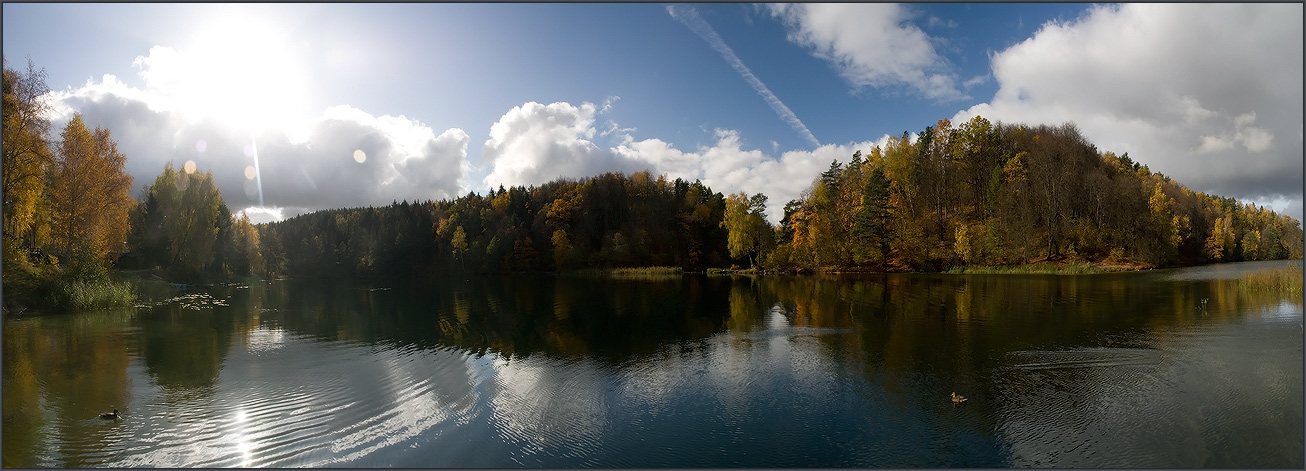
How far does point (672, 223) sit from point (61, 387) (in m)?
83.0

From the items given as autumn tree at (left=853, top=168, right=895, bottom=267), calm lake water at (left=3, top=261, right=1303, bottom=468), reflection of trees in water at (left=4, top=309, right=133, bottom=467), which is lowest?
calm lake water at (left=3, top=261, right=1303, bottom=468)

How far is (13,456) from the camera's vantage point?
8.54m

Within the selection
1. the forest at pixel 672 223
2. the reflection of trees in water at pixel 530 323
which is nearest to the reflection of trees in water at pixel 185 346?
the reflection of trees in water at pixel 530 323

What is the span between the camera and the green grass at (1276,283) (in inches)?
980

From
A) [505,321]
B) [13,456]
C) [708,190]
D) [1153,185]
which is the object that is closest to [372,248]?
[708,190]

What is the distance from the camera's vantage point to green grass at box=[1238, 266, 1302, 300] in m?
24.9

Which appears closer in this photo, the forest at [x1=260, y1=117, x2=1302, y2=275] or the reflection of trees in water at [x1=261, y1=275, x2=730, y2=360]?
the reflection of trees in water at [x1=261, y1=275, x2=730, y2=360]

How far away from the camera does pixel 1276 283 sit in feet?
87.2

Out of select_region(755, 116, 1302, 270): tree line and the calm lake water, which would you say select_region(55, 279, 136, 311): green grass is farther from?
select_region(755, 116, 1302, 270): tree line

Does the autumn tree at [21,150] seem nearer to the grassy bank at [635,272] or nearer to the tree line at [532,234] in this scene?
the grassy bank at [635,272]

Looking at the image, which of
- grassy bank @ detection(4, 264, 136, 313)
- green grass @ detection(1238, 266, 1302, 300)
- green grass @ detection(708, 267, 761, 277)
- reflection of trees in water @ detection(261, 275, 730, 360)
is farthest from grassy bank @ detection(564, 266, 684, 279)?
green grass @ detection(1238, 266, 1302, 300)

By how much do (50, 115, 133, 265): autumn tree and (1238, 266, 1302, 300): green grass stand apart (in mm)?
58649

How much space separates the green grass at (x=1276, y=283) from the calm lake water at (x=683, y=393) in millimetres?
4716

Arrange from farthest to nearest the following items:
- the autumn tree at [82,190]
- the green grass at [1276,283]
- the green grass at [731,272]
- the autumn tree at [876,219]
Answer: the green grass at [731,272] < the autumn tree at [876,219] < the autumn tree at [82,190] < the green grass at [1276,283]
